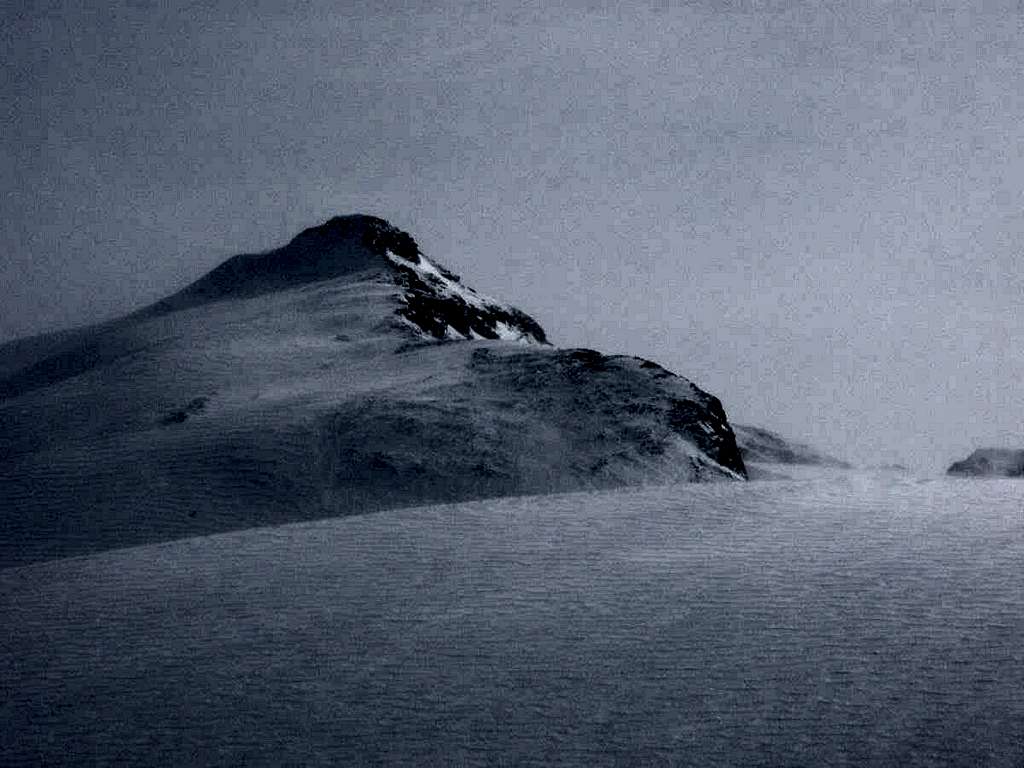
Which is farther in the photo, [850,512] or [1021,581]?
[850,512]

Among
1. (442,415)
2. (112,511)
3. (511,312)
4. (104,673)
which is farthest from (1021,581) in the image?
(511,312)

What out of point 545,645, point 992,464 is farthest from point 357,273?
point 992,464

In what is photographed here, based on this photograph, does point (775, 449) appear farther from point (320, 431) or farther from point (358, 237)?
point (320, 431)

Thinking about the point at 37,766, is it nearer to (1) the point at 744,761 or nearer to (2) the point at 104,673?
(2) the point at 104,673

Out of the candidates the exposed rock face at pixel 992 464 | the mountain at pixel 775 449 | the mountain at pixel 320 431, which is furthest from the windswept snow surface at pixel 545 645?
the exposed rock face at pixel 992 464

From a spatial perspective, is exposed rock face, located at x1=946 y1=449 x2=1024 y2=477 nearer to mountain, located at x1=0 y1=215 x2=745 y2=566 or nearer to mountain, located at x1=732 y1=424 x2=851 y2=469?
mountain, located at x1=732 y1=424 x2=851 y2=469

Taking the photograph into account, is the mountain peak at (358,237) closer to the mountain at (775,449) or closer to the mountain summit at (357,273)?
the mountain summit at (357,273)
